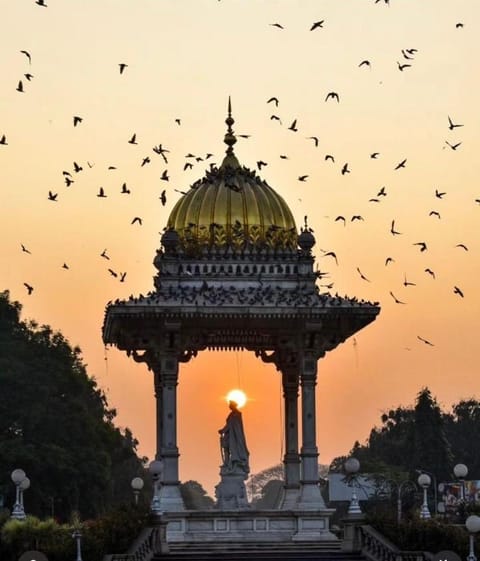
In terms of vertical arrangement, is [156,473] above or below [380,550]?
above

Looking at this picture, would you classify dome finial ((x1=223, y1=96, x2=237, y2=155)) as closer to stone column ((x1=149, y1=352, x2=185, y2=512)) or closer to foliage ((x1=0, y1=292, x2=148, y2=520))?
stone column ((x1=149, y1=352, x2=185, y2=512))

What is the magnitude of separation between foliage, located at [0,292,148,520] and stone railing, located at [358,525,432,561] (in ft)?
106

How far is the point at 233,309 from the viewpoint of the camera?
58.3 meters

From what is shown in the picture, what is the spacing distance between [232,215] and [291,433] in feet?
25.1

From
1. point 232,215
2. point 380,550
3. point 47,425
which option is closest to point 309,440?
point 380,550

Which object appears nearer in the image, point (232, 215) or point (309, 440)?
point (309, 440)

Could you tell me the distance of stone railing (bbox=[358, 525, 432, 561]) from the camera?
51250 millimetres

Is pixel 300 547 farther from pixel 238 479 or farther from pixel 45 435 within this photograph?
pixel 45 435

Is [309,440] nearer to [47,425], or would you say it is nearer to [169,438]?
[169,438]

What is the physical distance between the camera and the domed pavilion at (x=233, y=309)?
58219 mm

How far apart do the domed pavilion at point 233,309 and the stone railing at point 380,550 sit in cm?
278

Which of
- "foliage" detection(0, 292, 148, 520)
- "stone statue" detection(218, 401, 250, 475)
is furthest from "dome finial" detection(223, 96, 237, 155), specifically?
"foliage" detection(0, 292, 148, 520)

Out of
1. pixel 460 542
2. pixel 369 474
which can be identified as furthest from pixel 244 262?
pixel 369 474

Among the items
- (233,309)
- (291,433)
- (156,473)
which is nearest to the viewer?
(156,473)
